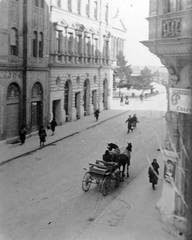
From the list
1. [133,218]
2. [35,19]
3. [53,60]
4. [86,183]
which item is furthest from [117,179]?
[53,60]

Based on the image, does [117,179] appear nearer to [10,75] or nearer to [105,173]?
[105,173]

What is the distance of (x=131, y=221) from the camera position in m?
9.56

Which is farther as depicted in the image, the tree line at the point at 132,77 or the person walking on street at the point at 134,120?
the person walking on street at the point at 134,120

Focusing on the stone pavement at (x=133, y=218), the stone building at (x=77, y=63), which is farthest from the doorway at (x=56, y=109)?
the stone pavement at (x=133, y=218)

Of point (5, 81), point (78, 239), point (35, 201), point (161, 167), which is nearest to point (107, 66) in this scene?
point (5, 81)

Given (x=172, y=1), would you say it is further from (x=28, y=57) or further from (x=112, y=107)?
(x=28, y=57)

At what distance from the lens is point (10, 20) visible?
18.3 meters

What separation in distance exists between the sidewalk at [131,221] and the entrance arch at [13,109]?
9.44 metres

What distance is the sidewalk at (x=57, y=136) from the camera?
16.9 m

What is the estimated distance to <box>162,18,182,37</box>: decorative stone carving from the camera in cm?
784

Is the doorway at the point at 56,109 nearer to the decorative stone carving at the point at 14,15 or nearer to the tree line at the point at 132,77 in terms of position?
the tree line at the point at 132,77

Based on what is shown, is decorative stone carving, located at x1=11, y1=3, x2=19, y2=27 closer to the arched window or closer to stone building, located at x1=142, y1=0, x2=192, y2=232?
the arched window

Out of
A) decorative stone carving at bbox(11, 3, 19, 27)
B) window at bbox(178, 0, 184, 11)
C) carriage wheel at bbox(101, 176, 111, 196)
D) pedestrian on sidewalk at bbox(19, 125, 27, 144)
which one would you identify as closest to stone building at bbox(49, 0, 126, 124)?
decorative stone carving at bbox(11, 3, 19, 27)

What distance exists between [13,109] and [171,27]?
13354mm
